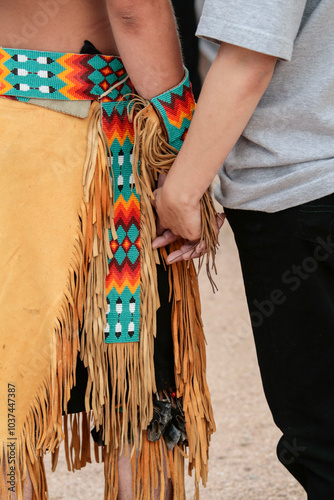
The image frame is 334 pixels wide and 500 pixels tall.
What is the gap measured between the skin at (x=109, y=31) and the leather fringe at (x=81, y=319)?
106 millimetres

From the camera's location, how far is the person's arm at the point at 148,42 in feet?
3.37

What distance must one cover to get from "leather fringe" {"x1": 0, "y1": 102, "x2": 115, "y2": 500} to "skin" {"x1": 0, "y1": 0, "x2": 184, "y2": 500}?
0.11m

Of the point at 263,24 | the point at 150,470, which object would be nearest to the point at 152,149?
the point at 263,24

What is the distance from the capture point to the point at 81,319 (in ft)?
3.77

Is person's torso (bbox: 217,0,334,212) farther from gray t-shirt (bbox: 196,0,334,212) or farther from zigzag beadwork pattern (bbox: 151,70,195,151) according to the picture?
zigzag beadwork pattern (bbox: 151,70,195,151)

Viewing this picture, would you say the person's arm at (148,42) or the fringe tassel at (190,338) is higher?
the person's arm at (148,42)

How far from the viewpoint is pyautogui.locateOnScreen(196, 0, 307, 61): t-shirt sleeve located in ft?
2.88

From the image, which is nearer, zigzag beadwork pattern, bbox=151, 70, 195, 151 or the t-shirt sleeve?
the t-shirt sleeve

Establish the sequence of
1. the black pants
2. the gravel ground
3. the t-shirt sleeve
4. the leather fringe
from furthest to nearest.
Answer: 1. the gravel ground
2. the leather fringe
3. the black pants
4. the t-shirt sleeve

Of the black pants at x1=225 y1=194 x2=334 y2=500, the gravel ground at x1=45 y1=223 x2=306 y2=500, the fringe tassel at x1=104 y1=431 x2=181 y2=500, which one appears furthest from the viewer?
the gravel ground at x1=45 y1=223 x2=306 y2=500

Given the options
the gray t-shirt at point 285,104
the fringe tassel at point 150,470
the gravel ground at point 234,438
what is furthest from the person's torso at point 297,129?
the gravel ground at point 234,438

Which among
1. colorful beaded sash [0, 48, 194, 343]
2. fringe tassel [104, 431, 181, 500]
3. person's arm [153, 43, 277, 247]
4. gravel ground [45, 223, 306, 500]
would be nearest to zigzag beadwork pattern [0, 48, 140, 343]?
colorful beaded sash [0, 48, 194, 343]

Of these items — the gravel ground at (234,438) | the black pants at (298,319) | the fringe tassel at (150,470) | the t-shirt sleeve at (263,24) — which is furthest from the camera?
the gravel ground at (234,438)

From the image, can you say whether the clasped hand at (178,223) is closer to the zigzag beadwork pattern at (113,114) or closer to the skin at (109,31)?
the zigzag beadwork pattern at (113,114)
